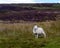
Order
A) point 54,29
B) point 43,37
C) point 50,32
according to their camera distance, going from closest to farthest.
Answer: point 43,37 < point 50,32 < point 54,29

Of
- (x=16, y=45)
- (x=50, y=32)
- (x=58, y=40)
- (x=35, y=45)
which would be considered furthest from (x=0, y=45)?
(x=50, y=32)

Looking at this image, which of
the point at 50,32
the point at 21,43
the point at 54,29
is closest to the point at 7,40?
the point at 21,43

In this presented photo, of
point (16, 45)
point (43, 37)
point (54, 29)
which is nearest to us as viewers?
point (16, 45)

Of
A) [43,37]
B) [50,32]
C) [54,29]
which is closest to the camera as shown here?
[43,37]

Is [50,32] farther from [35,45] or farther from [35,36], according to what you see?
[35,45]

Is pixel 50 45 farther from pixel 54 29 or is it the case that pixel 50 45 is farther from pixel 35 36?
pixel 54 29

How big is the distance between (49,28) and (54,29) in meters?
0.68

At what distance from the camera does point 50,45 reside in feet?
54.7

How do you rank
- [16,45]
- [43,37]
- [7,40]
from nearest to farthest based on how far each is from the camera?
[16,45]
[7,40]
[43,37]

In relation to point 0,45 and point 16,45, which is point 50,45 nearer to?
point 16,45

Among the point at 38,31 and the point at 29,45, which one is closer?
the point at 29,45

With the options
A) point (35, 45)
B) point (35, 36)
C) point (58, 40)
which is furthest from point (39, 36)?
point (35, 45)

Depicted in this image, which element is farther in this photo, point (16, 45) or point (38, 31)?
point (38, 31)

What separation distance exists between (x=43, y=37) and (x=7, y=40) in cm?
334
